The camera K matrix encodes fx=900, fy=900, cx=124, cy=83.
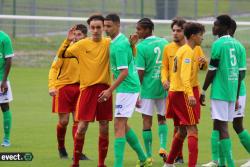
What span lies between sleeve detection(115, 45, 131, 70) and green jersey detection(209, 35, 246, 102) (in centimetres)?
120

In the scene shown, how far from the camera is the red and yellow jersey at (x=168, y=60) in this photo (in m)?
13.9

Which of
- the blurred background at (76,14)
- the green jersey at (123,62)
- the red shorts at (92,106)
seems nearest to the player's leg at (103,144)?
the red shorts at (92,106)

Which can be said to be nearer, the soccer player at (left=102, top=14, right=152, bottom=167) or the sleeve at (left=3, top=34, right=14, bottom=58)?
the soccer player at (left=102, top=14, right=152, bottom=167)

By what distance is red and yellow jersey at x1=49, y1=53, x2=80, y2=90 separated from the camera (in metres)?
14.9

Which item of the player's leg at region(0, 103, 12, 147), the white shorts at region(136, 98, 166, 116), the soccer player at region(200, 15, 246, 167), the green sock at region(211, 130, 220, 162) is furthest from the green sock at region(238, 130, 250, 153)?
the player's leg at region(0, 103, 12, 147)

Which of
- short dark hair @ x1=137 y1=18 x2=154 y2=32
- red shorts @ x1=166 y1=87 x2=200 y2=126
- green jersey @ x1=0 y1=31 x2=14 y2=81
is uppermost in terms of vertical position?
short dark hair @ x1=137 y1=18 x2=154 y2=32

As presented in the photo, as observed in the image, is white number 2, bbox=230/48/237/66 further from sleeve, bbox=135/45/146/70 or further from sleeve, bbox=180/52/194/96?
sleeve, bbox=135/45/146/70

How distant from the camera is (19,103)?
75.2 feet

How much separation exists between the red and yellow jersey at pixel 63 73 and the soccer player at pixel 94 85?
1.84 m

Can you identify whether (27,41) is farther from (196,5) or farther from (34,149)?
(34,149)

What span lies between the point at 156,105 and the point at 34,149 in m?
2.44

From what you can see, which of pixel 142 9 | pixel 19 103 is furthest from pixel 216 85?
pixel 142 9

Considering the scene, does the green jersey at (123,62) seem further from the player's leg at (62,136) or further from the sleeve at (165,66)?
the player's leg at (62,136)

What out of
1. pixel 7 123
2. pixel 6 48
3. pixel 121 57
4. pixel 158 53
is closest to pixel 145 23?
pixel 158 53
